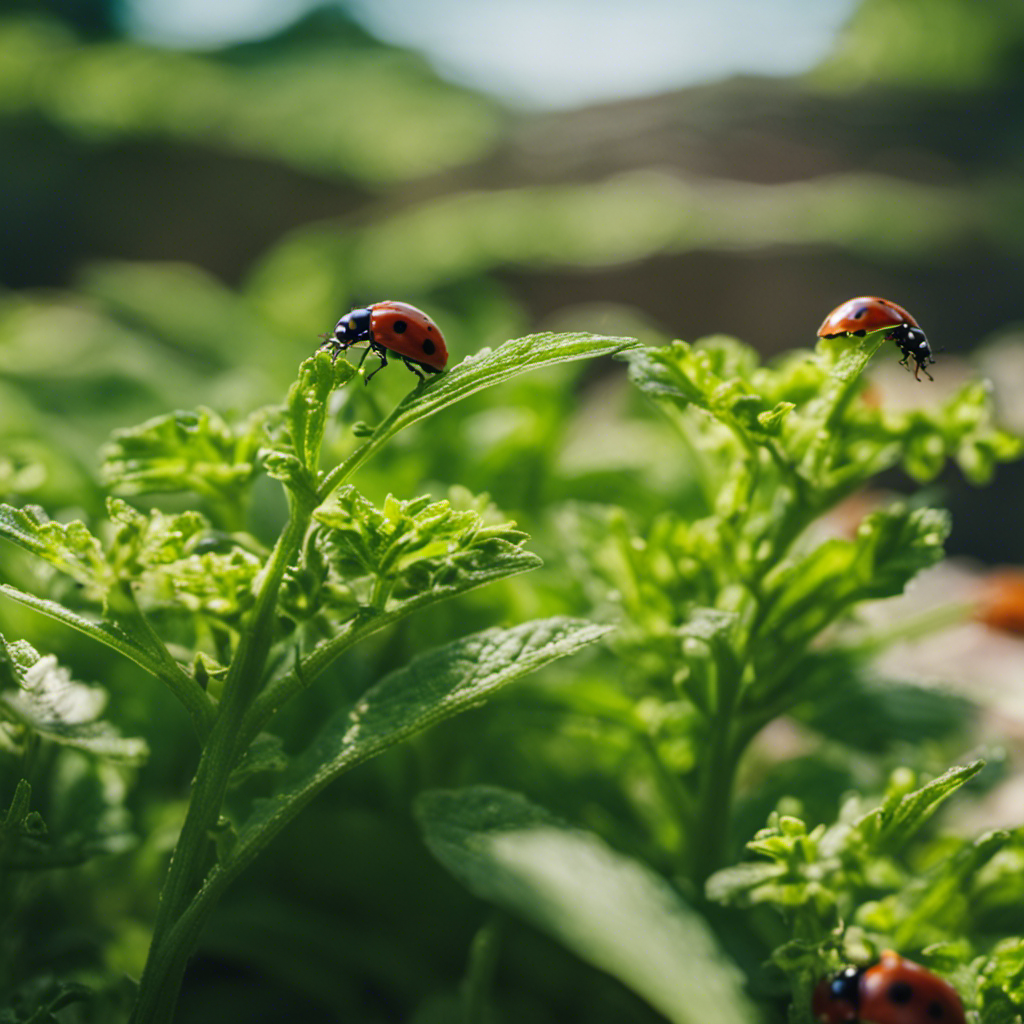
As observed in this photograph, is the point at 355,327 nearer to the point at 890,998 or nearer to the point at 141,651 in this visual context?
the point at 141,651

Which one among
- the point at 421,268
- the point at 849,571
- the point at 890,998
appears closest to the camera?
the point at 890,998

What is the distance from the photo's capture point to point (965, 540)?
2756mm

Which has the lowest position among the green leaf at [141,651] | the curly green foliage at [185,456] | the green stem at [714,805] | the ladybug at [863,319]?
the green stem at [714,805]

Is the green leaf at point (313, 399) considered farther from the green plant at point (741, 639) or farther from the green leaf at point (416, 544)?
the green plant at point (741, 639)

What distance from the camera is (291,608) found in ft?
1.53

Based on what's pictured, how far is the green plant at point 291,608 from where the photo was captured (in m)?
0.44

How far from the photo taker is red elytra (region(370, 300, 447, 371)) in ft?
1.70

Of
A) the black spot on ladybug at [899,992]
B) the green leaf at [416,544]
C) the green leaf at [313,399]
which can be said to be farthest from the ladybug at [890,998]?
the green leaf at [313,399]

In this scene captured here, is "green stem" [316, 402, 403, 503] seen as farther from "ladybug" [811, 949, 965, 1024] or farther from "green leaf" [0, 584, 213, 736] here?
"ladybug" [811, 949, 965, 1024]

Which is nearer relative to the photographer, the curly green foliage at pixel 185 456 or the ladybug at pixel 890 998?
the ladybug at pixel 890 998

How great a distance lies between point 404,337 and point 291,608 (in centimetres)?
17

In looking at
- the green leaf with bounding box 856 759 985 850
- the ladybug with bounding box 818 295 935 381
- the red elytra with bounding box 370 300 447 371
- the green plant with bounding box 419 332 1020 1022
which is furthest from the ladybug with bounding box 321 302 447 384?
the green leaf with bounding box 856 759 985 850

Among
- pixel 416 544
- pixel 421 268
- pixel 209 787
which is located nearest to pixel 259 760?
pixel 209 787

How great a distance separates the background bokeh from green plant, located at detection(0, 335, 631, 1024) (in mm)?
171
